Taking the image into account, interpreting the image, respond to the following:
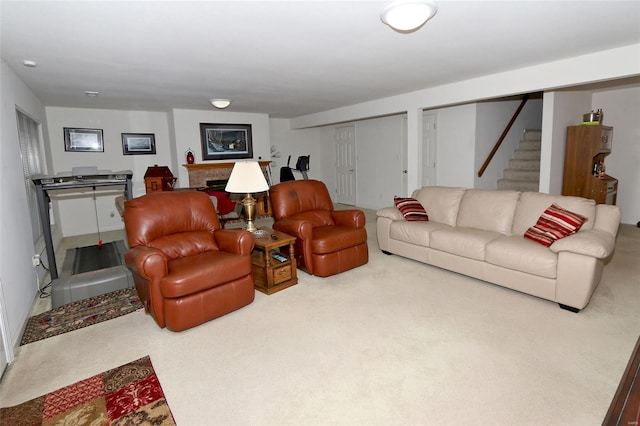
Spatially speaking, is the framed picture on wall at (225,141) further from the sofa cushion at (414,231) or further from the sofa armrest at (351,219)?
the sofa cushion at (414,231)

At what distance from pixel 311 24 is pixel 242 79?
1910 mm

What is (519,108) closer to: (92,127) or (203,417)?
(203,417)

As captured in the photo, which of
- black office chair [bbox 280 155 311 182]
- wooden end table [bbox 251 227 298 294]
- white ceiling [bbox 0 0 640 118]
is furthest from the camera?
black office chair [bbox 280 155 311 182]

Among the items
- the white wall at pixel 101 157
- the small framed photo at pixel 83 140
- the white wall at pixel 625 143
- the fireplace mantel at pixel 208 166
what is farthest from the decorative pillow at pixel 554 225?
the small framed photo at pixel 83 140

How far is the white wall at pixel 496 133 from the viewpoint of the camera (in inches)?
229

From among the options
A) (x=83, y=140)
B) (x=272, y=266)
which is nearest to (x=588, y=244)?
(x=272, y=266)

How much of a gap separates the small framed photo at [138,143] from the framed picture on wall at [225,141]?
1002mm

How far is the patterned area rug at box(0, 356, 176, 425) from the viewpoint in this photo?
1777 millimetres

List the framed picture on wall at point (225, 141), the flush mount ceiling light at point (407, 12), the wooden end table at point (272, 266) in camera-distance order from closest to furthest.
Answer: the flush mount ceiling light at point (407, 12)
the wooden end table at point (272, 266)
the framed picture on wall at point (225, 141)

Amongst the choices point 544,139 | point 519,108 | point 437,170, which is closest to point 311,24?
point 544,139

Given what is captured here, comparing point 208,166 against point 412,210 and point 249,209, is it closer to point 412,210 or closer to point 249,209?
point 249,209

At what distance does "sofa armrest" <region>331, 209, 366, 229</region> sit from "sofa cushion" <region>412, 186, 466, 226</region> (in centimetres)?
94

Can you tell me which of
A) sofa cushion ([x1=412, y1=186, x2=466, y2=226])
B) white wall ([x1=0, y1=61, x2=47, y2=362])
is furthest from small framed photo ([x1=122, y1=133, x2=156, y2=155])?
sofa cushion ([x1=412, y1=186, x2=466, y2=226])

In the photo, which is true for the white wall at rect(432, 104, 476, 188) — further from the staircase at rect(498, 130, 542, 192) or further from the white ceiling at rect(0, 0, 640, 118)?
the white ceiling at rect(0, 0, 640, 118)
